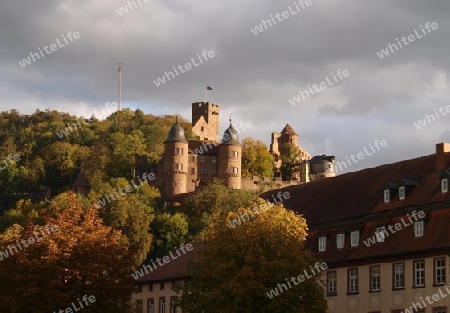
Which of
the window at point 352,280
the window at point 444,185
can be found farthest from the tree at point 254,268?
the window at point 444,185

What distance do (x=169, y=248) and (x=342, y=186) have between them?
45600mm

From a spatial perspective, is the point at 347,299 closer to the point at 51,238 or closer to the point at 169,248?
the point at 51,238

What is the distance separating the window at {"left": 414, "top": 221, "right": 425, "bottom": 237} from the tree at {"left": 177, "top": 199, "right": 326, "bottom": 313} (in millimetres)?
Result: 5629

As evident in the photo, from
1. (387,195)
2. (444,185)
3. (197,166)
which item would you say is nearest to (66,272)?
(387,195)

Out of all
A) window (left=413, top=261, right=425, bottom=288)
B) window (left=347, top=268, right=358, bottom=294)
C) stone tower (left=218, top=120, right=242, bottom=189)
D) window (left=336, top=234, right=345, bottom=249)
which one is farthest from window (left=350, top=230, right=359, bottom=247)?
stone tower (left=218, top=120, right=242, bottom=189)

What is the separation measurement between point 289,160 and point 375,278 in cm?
12637

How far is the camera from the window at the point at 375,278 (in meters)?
60.5

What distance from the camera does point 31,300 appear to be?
2537 inches

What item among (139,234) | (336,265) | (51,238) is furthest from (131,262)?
(139,234)

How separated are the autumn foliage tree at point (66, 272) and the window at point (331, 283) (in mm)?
11489

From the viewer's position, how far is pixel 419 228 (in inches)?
2318

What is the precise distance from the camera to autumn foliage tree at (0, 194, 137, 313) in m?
64.6

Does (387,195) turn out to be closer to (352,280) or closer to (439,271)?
(352,280)

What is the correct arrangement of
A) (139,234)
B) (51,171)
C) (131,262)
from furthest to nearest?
(51,171), (139,234), (131,262)
